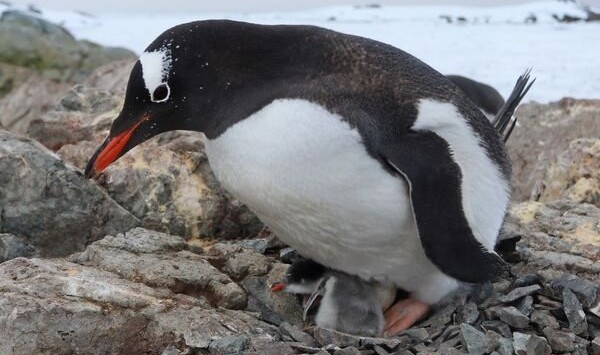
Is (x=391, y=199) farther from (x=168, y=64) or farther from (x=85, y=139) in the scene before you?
(x=85, y=139)

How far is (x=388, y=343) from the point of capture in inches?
81.0

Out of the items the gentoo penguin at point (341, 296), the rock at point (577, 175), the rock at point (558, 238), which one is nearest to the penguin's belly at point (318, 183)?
the gentoo penguin at point (341, 296)

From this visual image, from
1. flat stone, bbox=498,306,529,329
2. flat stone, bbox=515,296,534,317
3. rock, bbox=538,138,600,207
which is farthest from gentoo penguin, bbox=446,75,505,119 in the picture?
flat stone, bbox=498,306,529,329

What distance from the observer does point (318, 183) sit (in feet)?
6.47

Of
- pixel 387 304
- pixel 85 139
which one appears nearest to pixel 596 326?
pixel 387 304

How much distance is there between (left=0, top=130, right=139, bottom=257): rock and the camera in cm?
263

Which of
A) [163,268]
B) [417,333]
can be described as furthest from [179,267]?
[417,333]

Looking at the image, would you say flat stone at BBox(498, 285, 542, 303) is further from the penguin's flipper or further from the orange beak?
the orange beak

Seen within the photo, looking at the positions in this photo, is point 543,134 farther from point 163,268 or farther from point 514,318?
point 163,268

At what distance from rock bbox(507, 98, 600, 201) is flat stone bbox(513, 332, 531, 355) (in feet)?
8.22

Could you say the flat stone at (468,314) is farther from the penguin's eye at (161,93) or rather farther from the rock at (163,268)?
the penguin's eye at (161,93)

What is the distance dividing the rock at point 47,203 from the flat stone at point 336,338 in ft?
3.21

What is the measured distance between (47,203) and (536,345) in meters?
1.54

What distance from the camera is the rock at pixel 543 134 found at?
4.70 metres
